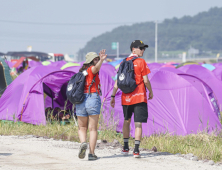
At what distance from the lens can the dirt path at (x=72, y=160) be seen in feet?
16.8

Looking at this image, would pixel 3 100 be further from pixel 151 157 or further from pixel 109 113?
pixel 151 157

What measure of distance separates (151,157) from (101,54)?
1.68 m

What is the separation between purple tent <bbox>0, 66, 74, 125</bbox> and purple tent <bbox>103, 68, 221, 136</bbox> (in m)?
1.92

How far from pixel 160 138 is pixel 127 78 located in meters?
1.89

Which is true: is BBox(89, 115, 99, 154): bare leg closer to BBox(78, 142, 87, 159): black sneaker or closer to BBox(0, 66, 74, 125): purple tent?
BBox(78, 142, 87, 159): black sneaker

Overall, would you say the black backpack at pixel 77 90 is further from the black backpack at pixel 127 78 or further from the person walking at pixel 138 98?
the person walking at pixel 138 98

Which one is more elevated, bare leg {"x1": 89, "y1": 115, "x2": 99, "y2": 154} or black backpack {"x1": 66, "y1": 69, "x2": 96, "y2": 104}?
black backpack {"x1": 66, "y1": 69, "x2": 96, "y2": 104}

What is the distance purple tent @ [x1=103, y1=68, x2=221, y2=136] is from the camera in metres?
7.73

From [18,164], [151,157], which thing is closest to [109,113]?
[151,157]

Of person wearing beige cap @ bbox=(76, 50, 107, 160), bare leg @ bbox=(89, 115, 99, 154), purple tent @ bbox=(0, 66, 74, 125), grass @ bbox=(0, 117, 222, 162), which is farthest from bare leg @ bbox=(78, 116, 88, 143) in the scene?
purple tent @ bbox=(0, 66, 74, 125)

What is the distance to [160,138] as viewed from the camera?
7059 mm

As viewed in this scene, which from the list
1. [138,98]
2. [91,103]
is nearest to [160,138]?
[138,98]

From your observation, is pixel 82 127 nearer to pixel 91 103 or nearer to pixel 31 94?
pixel 91 103

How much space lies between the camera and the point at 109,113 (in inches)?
317
